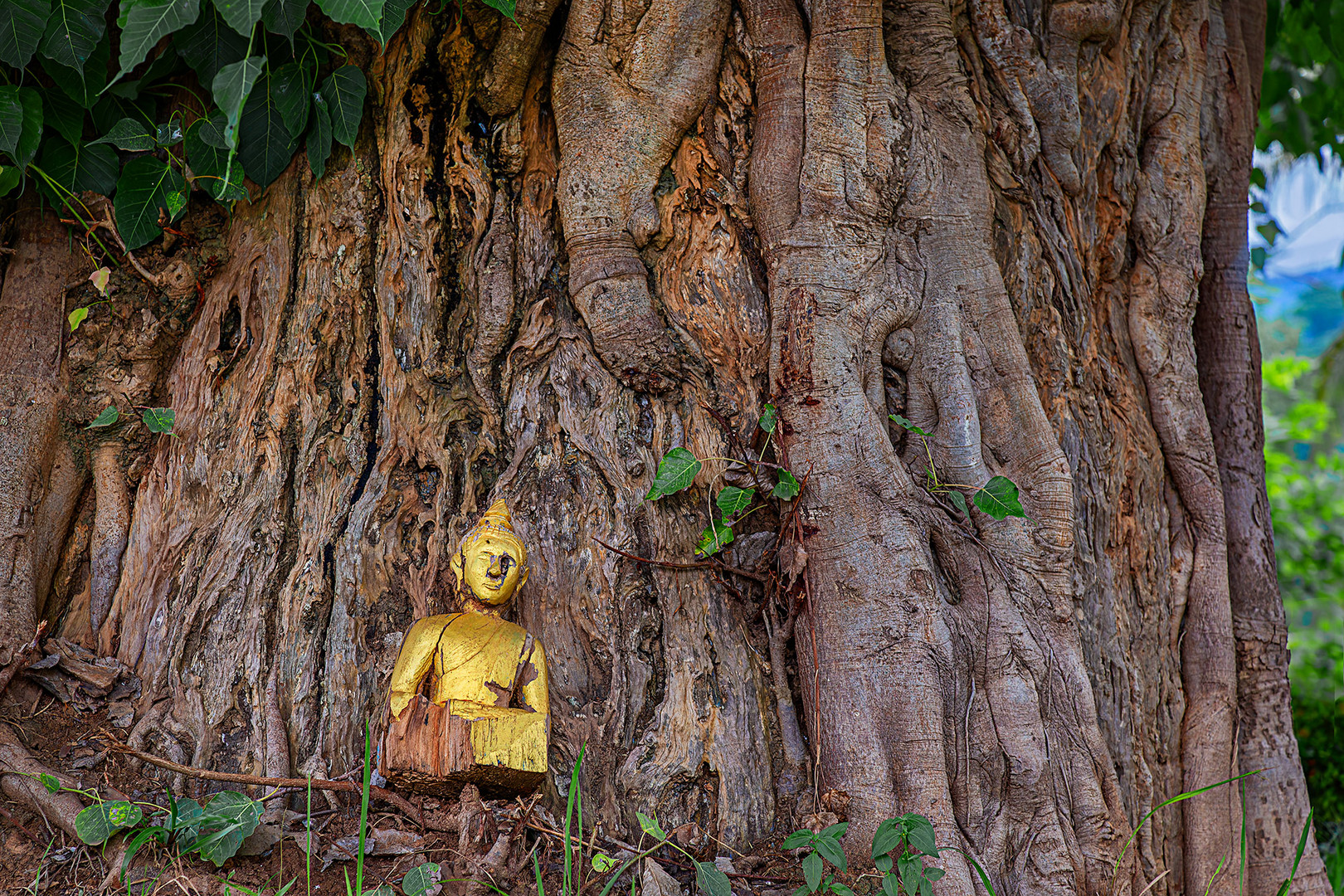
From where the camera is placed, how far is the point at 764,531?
2684 millimetres

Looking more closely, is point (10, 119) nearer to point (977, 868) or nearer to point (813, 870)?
point (813, 870)

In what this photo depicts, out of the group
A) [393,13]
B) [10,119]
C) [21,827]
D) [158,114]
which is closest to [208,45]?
[158,114]

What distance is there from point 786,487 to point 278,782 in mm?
1605

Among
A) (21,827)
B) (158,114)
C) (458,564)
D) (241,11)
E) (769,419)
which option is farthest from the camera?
(158,114)

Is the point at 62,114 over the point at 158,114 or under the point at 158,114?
under

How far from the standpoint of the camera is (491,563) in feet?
7.98

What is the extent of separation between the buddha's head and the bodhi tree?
0.19 meters

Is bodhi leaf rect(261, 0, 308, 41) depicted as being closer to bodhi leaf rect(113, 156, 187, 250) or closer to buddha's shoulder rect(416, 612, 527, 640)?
bodhi leaf rect(113, 156, 187, 250)

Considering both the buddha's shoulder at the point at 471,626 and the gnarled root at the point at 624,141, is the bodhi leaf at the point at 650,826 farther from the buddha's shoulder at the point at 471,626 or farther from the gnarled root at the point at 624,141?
the gnarled root at the point at 624,141

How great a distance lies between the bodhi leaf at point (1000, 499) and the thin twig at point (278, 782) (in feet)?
5.84

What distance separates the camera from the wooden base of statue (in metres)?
2.26

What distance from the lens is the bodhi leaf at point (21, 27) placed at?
246 centimetres

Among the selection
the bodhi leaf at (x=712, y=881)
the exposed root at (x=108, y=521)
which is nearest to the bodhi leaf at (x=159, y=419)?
the exposed root at (x=108, y=521)

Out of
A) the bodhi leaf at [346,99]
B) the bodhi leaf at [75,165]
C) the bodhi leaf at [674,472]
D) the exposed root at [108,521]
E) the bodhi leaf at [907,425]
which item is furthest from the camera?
the exposed root at [108,521]
